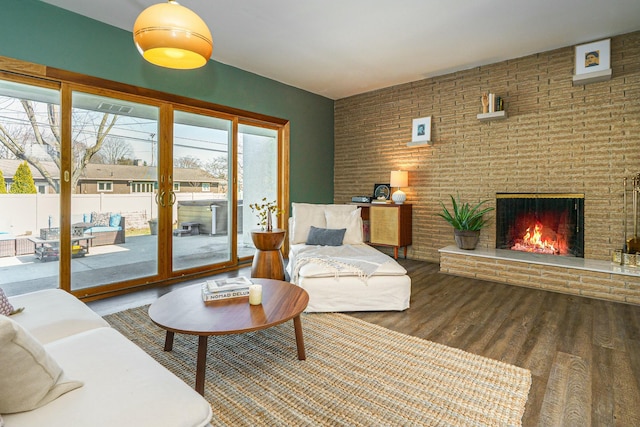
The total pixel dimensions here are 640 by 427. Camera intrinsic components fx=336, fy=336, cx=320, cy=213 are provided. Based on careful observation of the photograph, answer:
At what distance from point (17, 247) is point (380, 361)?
319cm

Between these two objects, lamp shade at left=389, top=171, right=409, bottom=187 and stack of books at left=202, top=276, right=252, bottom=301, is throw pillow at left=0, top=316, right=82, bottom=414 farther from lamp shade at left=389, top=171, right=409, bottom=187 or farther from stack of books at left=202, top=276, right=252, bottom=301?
lamp shade at left=389, top=171, right=409, bottom=187

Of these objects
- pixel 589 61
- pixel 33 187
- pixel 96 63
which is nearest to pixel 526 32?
pixel 589 61

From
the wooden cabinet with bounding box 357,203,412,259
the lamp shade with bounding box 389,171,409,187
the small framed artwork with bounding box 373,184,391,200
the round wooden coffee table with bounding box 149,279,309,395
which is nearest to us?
the round wooden coffee table with bounding box 149,279,309,395

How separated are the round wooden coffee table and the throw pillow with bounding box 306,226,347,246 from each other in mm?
1478

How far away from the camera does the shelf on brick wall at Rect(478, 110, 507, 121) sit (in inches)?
163

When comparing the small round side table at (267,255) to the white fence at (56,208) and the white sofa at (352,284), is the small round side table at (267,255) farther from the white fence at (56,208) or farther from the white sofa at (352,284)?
the white fence at (56,208)

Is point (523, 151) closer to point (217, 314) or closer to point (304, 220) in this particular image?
point (304, 220)

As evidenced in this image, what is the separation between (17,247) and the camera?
9.59ft

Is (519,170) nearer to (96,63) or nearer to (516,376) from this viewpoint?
(516,376)

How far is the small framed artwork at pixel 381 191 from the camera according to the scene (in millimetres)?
5328

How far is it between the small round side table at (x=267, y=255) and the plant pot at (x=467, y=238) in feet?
7.58

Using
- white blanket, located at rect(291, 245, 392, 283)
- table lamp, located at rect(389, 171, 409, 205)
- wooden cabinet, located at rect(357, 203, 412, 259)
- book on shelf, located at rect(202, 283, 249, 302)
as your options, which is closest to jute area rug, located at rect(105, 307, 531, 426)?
book on shelf, located at rect(202, 283, 249, 302)

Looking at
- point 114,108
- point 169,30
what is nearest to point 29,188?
point 114,108

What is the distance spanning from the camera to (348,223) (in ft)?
13.0
